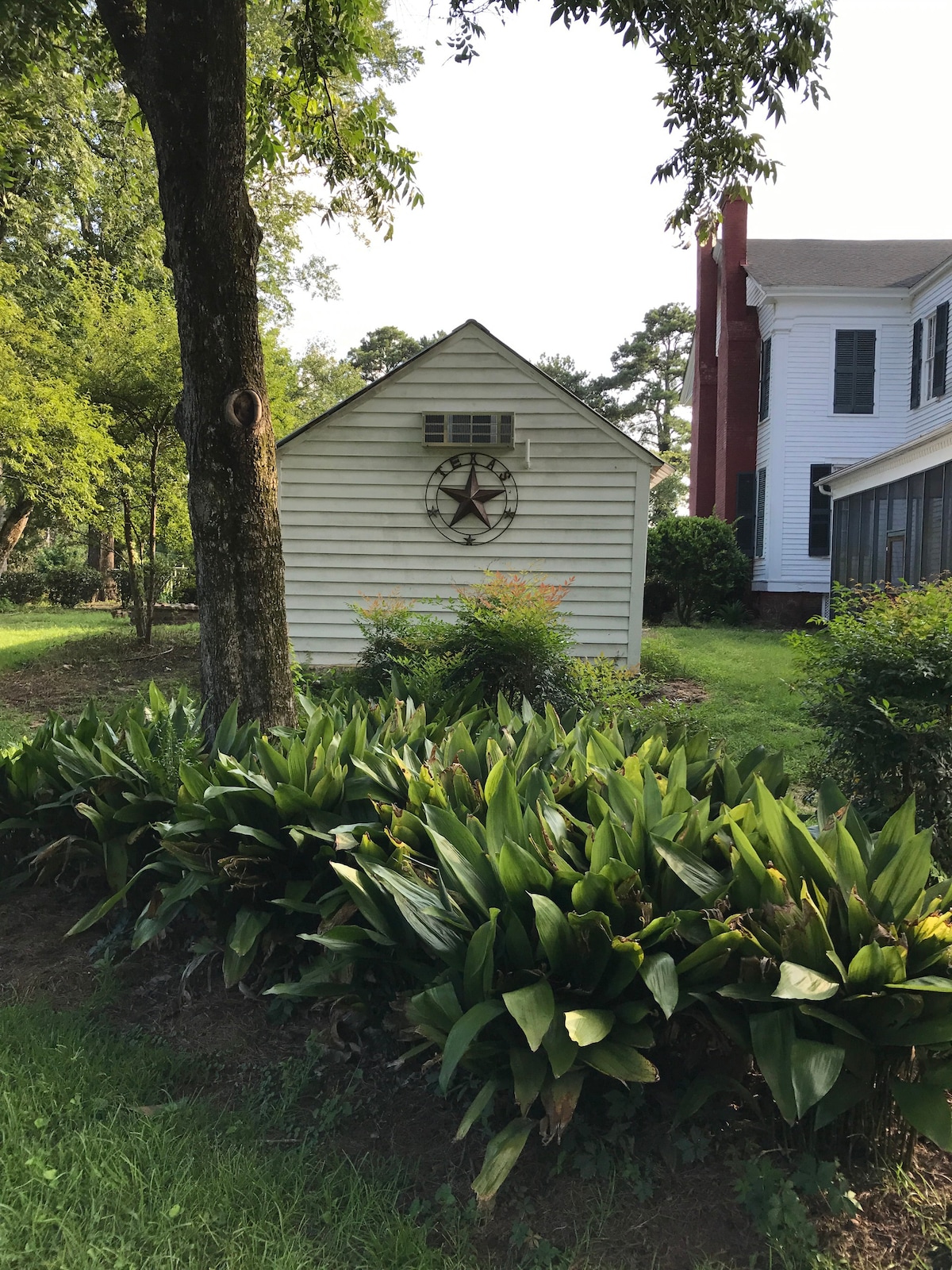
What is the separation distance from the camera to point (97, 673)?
10891mm

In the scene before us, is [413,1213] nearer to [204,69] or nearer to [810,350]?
[204,69]

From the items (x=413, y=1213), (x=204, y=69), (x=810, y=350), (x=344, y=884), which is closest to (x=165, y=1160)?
(x=413, y=1213)

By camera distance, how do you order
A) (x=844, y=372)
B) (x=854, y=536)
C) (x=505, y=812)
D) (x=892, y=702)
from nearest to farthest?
(x=505, y=812), (x=892, y=702), (x=854, y=536), (x=844, y=372)

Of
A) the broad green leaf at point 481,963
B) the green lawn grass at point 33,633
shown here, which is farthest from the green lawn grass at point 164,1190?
the green lawn grass at point 33,633

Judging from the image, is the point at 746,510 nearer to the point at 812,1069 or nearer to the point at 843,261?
the point at 843,261

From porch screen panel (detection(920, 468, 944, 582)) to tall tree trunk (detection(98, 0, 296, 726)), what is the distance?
1138cm

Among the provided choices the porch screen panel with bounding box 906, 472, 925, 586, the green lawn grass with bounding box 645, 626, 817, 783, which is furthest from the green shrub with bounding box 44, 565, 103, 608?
the porch screen panel with bounding box 906, 472, 925, 586

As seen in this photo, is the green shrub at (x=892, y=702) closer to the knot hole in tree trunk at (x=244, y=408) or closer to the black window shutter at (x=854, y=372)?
the knot hole in tree trunk at (x=244, y=408)

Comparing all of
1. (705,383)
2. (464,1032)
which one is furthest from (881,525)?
(464,1032)

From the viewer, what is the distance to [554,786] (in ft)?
10.4

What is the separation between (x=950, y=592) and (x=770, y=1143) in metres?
3.60

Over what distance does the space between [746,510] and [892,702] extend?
17757 mm

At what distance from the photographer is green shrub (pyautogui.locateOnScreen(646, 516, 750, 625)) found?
63.1ft

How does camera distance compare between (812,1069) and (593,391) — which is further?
(593,391)
